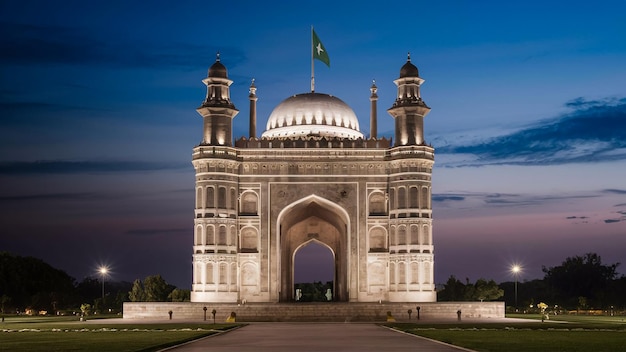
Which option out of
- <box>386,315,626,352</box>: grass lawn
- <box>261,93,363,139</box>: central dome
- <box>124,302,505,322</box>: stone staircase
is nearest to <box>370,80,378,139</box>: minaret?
<box>261,93,363,139</box>: central dome

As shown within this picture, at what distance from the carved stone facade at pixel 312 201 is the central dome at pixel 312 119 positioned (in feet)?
5.16

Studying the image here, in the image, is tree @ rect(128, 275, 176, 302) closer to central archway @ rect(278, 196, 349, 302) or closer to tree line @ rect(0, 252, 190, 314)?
tree line @ rect(0, 252, 190, 314)

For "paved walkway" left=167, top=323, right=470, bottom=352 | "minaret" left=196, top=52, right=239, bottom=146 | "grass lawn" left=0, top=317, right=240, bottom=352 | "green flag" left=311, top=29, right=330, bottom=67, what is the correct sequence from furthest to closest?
"green flag" left=311, top=29, right=330, bottom=67 → "minaret" left=196, top=52, right=239, bottom=146 → "grass lawn" left=0, top=317, right=240, bottom=352 → "paved walkway" left=167, top=323, right=470, bottom=352

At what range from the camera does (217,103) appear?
5269 centimetres

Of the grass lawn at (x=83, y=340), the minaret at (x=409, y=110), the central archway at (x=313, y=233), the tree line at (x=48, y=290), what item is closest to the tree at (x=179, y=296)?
the tree line at (x=48, y=290)

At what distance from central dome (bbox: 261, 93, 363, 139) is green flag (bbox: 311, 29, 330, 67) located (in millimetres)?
2285

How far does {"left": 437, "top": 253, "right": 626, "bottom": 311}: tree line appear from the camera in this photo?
208 ft

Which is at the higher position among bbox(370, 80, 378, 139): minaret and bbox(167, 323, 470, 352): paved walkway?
bbox(370, 80, 378, 139): minaret

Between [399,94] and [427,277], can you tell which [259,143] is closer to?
[399,94]

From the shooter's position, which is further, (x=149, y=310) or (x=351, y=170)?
(x=351, y=170)

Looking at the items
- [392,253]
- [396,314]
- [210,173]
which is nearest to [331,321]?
[396,314]

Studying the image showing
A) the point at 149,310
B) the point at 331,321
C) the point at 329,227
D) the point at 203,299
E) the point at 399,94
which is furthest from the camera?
the point at 329,227

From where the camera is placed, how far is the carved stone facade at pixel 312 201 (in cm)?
5103

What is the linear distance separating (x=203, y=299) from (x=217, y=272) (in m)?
1.67
